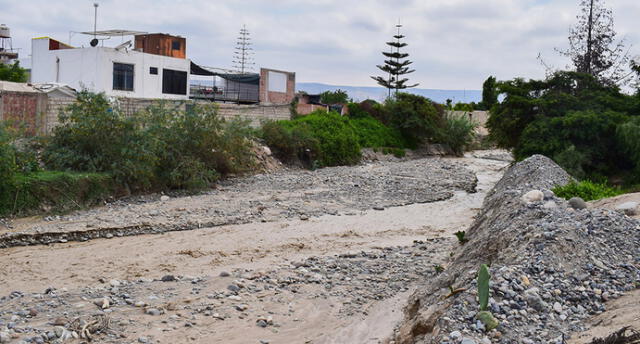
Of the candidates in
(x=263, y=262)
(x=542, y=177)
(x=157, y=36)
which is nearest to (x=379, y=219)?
(x=542, y=177)

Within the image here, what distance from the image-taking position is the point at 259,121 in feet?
88.8

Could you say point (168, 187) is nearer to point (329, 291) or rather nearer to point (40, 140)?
point (40, 140)

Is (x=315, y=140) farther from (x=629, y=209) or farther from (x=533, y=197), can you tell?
(x=629, y=209)

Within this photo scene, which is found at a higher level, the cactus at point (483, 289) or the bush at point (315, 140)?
the bush at point (315, 140)

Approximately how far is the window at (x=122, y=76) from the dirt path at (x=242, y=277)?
17.1 m

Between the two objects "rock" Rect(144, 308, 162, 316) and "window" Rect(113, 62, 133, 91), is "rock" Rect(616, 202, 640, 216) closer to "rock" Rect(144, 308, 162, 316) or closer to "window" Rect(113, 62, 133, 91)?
"rock" Rect(144, 308, 162, 316)

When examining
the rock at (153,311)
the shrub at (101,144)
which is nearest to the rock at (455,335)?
the rock at (153,311)

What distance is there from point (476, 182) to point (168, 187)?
460 inches

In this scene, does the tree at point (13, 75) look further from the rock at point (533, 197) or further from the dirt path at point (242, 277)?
the rock at point (533, 197)

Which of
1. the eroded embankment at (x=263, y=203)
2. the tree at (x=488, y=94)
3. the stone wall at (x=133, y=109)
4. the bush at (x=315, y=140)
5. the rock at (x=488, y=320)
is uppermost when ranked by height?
the tree at (x=488, y=94)

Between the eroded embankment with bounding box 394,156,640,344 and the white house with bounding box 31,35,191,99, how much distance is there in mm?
24680

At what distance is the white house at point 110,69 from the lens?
30.1 meters

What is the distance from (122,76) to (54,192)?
1778 cm

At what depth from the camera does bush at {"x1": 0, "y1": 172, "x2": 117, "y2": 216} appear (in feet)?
46.0
